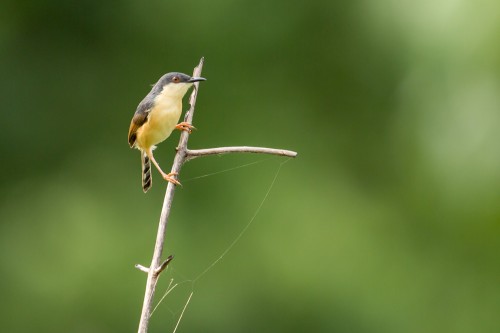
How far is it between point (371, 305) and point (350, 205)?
0.79 meters

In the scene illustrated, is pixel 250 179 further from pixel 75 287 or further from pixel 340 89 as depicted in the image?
pixel 75 287

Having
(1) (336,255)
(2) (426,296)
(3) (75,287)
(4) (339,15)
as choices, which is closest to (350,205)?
(1) (336,255)

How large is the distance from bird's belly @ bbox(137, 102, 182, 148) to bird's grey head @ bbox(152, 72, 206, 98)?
0.06 m

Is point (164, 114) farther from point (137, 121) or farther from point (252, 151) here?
point (252, 151)

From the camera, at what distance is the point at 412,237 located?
7211 millimetres

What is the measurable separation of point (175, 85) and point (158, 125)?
0.49 feet

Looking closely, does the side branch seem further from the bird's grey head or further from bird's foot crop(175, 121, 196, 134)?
the bird's grey head

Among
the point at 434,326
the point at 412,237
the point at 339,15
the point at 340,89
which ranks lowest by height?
the point at 434,326

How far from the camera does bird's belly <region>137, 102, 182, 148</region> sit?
296 cm

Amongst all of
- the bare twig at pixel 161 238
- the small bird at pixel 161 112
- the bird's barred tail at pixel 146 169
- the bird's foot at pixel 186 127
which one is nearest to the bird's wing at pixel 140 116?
the small bird at pixel 161 112

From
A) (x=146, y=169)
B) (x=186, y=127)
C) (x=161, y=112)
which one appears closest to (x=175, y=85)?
(x=161, y=112)

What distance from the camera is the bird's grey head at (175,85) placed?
Result: 9.89 feet

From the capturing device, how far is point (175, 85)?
Answer: 303cm

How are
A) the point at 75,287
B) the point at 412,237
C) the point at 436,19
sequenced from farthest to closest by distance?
1. the point at 412,237
2. the point at 75,287
3. the point at 436,19
